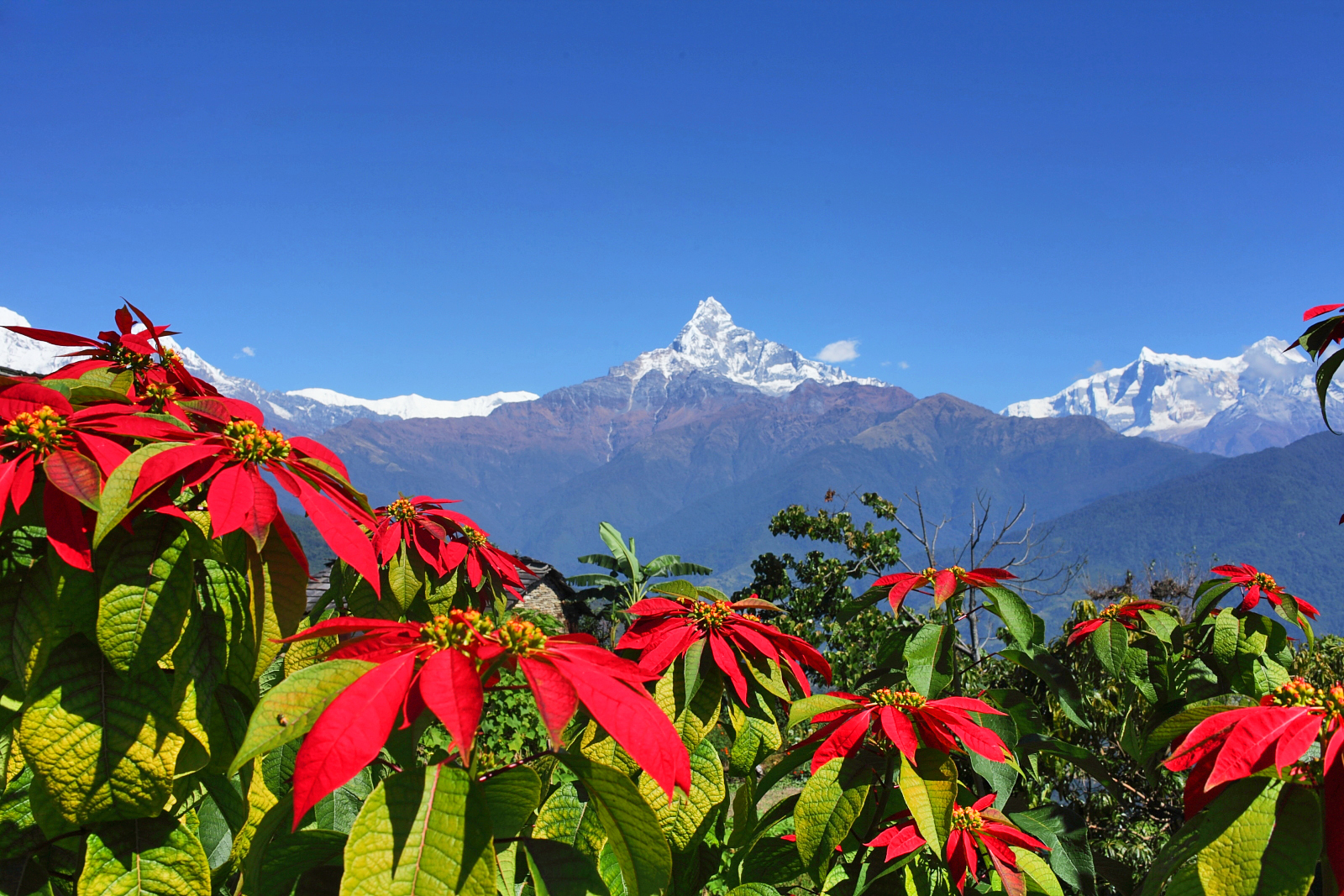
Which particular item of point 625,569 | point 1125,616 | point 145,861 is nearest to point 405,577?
point 145,861

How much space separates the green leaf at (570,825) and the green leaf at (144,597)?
503 mm

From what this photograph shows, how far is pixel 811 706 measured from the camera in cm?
129

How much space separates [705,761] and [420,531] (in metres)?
0.78

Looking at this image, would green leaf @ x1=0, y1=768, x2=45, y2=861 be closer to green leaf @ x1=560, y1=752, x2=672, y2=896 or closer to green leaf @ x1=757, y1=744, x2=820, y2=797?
green leaf @ x1=560, y1=752, x2=672, y2=896

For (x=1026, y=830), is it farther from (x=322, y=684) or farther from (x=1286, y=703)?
(x=322, y=684)

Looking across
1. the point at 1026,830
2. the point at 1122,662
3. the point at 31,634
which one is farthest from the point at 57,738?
the point at 1122,662

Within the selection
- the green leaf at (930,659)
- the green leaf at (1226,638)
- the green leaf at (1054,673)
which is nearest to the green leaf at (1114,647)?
the green leaf at (1054,673)

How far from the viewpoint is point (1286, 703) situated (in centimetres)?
101

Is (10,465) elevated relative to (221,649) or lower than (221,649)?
elevated

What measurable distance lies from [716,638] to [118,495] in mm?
904

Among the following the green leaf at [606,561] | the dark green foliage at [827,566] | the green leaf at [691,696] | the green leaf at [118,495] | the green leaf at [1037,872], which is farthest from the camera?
the dark green foliage at [827,566]

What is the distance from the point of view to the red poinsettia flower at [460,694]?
60cm

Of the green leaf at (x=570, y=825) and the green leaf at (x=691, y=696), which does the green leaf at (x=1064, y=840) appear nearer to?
the green leaf at (x=691, y=696)

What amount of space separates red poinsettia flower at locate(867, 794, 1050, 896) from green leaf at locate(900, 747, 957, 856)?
166 millimetres
